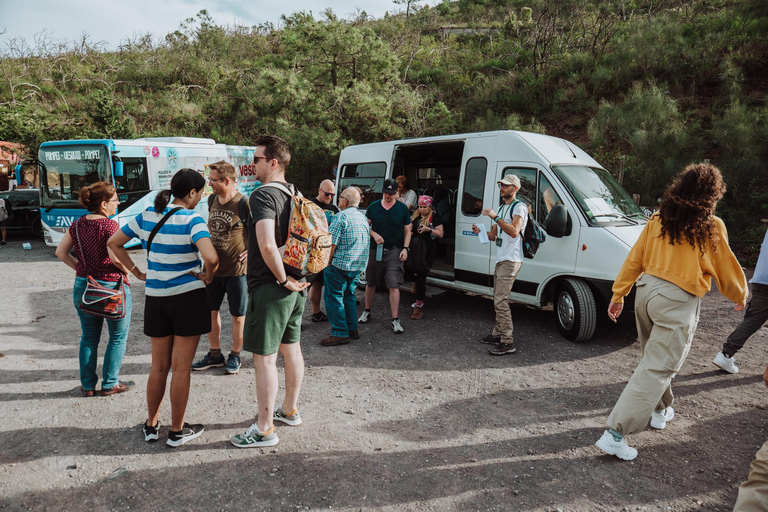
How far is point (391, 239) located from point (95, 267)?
3.30 meters

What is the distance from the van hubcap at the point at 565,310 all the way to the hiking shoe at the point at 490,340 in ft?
2.74

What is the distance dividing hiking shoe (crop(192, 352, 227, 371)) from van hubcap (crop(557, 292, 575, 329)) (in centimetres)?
380

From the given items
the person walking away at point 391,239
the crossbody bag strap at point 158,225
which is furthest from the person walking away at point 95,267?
the person walking away at point 391,239

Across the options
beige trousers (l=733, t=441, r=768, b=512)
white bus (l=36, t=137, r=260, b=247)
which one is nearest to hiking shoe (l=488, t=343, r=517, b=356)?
beige trousers (l=733, t=441, r=768, b=512)

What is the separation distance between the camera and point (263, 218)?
293cm

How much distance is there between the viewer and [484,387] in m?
4.39

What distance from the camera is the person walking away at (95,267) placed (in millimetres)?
3779

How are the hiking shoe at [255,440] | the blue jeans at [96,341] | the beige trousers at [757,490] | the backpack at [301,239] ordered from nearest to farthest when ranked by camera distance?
the beige trousers at [757,490] < the backpack at [301,239] < the hiking shoe at [255,440] < the blue jeans at [96,341]

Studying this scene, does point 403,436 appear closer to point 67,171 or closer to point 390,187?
point 390,187

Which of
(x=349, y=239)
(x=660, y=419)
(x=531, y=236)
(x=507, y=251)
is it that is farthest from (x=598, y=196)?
(x=349, y=239)

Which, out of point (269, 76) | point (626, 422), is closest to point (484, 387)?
point (626, 422)

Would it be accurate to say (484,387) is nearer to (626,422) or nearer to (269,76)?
(626,422)

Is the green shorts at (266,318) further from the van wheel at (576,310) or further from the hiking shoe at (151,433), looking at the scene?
the van wheel at (576,310)

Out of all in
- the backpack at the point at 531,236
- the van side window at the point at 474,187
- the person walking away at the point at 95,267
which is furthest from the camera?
the van side window at the point at 474,187
